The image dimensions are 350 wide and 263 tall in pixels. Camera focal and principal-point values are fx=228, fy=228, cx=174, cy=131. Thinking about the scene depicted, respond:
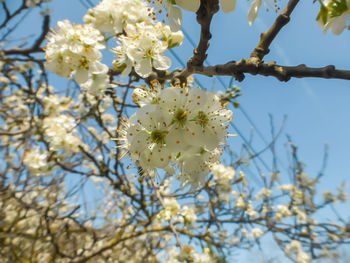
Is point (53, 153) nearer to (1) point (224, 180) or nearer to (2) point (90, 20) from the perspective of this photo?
(2) point (90, 20)

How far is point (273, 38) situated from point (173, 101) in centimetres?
42

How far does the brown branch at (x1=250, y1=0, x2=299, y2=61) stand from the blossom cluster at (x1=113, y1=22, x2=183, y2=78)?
58cm

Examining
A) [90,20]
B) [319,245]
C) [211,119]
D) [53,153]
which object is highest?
[90,20]

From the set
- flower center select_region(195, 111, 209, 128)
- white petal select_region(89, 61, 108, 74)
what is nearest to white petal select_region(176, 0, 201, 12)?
flower center select_region(195, 111, 209, 128)

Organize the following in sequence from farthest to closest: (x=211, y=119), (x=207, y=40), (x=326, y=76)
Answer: (x=211, y=119) < (x=207, y=40) < (x=326, y=76)

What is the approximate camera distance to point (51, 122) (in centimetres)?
293

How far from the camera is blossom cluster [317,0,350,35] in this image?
730 millimetres

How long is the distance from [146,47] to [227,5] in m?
0.70

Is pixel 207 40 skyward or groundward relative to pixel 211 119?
skyward

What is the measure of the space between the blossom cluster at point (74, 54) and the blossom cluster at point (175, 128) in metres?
0.65

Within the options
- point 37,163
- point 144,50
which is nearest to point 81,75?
point 144,50

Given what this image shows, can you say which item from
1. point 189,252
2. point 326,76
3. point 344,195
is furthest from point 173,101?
point 344,195

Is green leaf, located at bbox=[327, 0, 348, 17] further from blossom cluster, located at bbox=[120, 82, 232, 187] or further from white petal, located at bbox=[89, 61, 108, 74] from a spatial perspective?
white petal, located at bbox=[89, 61, 108, 74]

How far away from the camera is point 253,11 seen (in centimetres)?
89
